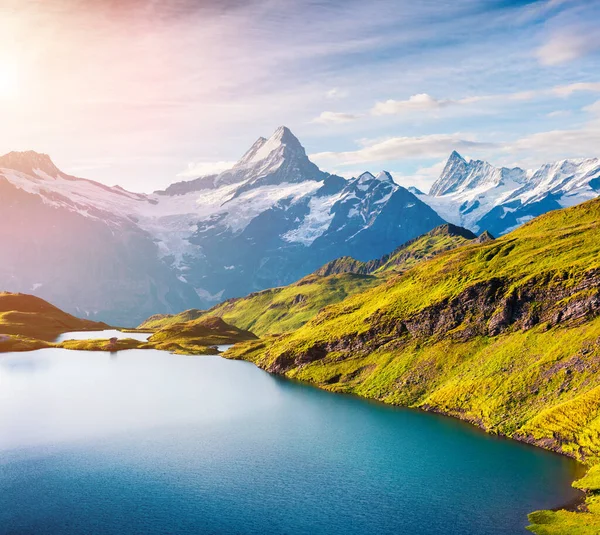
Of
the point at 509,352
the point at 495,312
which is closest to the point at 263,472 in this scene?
the point at 509,352

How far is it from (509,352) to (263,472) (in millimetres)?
77235

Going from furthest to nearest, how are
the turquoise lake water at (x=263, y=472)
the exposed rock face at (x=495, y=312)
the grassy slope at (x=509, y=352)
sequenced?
the exposed rock face at (x=495, y=312) < the grassy slope at (x=509, y=352) < the turquoise lake water at (x=263, y=472)

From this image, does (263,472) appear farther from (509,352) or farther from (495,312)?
(495,312)

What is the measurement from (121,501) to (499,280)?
422 ft

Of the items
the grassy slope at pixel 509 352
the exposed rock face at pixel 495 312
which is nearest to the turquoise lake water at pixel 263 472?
the grassy slope at pixel 509 352

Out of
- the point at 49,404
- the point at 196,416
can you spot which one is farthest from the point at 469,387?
the point at 49,404

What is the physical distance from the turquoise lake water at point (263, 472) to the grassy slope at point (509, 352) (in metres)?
7.50

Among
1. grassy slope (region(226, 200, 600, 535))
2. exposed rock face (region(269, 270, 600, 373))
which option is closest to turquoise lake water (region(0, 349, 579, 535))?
grassy slope (region(226, 200, 600, 535))

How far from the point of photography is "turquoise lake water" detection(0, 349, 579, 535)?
88.8 metres

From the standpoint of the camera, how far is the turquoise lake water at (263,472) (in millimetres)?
88750

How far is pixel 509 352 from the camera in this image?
154 meters

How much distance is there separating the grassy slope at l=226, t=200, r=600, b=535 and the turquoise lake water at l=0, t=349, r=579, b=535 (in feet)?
24.6

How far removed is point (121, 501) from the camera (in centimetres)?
9450

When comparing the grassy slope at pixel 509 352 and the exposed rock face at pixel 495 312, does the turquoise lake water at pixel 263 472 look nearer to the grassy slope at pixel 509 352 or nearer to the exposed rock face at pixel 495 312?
the grassy slope at pixel 509 352
